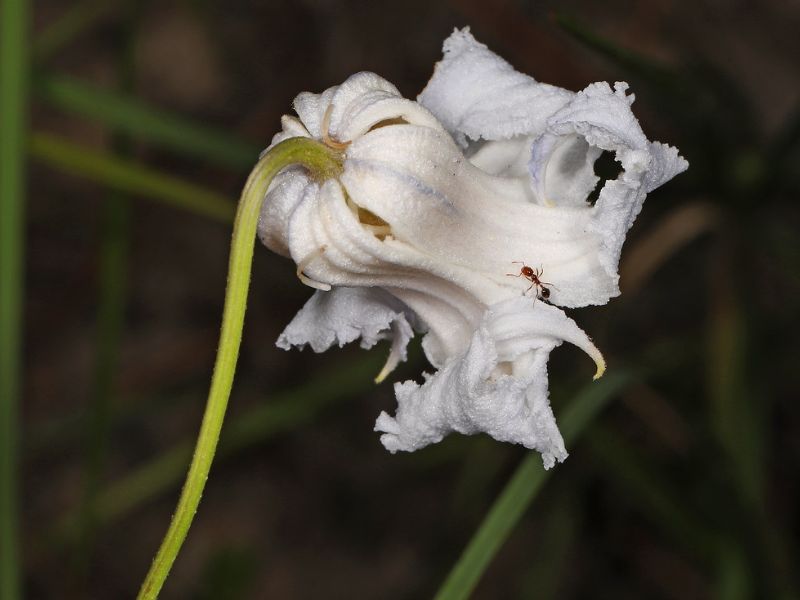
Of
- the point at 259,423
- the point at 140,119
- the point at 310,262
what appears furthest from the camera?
the point at 259,423

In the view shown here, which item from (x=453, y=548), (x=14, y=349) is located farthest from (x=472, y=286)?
(x=453, y=548)

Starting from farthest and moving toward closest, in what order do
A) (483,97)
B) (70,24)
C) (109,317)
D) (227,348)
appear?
1. (70,24)
2. (109,317)
3. (483,97)
4. (227,348)

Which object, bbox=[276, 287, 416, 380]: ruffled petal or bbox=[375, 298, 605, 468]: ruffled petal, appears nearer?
bbox=[375, 298, 605, 468]: ruffled petal

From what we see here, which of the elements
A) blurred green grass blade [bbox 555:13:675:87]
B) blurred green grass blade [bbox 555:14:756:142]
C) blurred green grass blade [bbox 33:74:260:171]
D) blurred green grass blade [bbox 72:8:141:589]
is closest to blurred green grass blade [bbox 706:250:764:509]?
blurred green grass blade [bbox 555:14:756:142]

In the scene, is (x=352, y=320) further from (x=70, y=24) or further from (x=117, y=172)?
(x=70, y=24)

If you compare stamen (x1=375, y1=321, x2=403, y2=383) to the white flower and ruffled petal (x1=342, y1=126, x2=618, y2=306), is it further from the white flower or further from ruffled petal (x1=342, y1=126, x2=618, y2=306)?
ruffled petal (x1=342, y1=126, x2=618, y2=306)

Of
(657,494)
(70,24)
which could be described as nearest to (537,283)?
(657,494)
